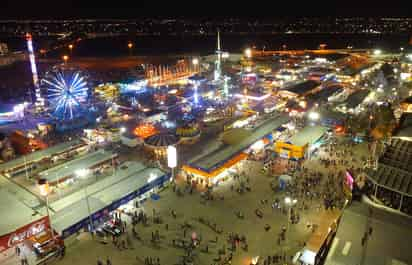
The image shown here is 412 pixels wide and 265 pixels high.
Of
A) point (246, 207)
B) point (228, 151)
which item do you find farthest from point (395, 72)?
point (246, 207)

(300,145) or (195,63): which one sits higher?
(195,63)

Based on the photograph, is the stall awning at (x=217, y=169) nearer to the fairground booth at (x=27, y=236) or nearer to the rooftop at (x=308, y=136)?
the rooftop at (x=308, y=136)

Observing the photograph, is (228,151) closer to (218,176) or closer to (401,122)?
(218,176)

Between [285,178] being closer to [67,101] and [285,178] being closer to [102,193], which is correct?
[102,193]

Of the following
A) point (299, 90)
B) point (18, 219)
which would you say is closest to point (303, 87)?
point (299, 90)

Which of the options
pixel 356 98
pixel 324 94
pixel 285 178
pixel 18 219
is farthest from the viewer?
pixel 324 94

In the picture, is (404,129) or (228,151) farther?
(404,129)

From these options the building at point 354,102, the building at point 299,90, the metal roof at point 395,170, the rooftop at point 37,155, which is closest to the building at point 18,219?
the rooftop at point 37,155
